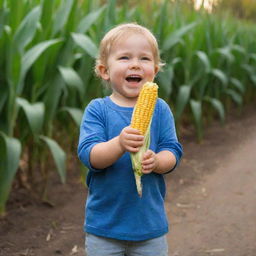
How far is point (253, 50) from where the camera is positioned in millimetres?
7469

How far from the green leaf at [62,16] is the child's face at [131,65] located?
1.74 meters

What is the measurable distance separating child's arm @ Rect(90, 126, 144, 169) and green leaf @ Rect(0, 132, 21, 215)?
1313 millimetres

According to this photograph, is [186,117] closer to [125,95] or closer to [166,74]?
[166,74]

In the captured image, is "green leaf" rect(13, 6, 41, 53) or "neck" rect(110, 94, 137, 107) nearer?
"neck" rect(110, 94, 137, 107)

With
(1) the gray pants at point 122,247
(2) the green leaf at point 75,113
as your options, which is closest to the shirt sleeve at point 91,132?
(1) the gray pants at point 122,247

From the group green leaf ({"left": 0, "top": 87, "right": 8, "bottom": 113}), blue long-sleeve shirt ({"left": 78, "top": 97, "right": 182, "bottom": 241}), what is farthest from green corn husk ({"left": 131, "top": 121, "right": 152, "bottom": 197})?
green leaf ({"left": 0, "top": 87, "right": 8, "bottom": 113})

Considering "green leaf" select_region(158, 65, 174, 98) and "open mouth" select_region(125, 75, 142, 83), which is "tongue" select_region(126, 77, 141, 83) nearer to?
"open mouth" select_region(125, 75, 142, 83)

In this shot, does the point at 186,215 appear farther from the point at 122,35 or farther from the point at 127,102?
the point at 122,35

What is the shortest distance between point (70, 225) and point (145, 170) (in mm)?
1666

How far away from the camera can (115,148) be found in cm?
149

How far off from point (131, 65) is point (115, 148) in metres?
0.26

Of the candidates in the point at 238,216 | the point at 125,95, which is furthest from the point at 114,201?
the point at 238,216

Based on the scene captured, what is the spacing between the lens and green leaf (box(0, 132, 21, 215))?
2.79 m

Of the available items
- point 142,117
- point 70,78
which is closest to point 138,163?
point 142,117
